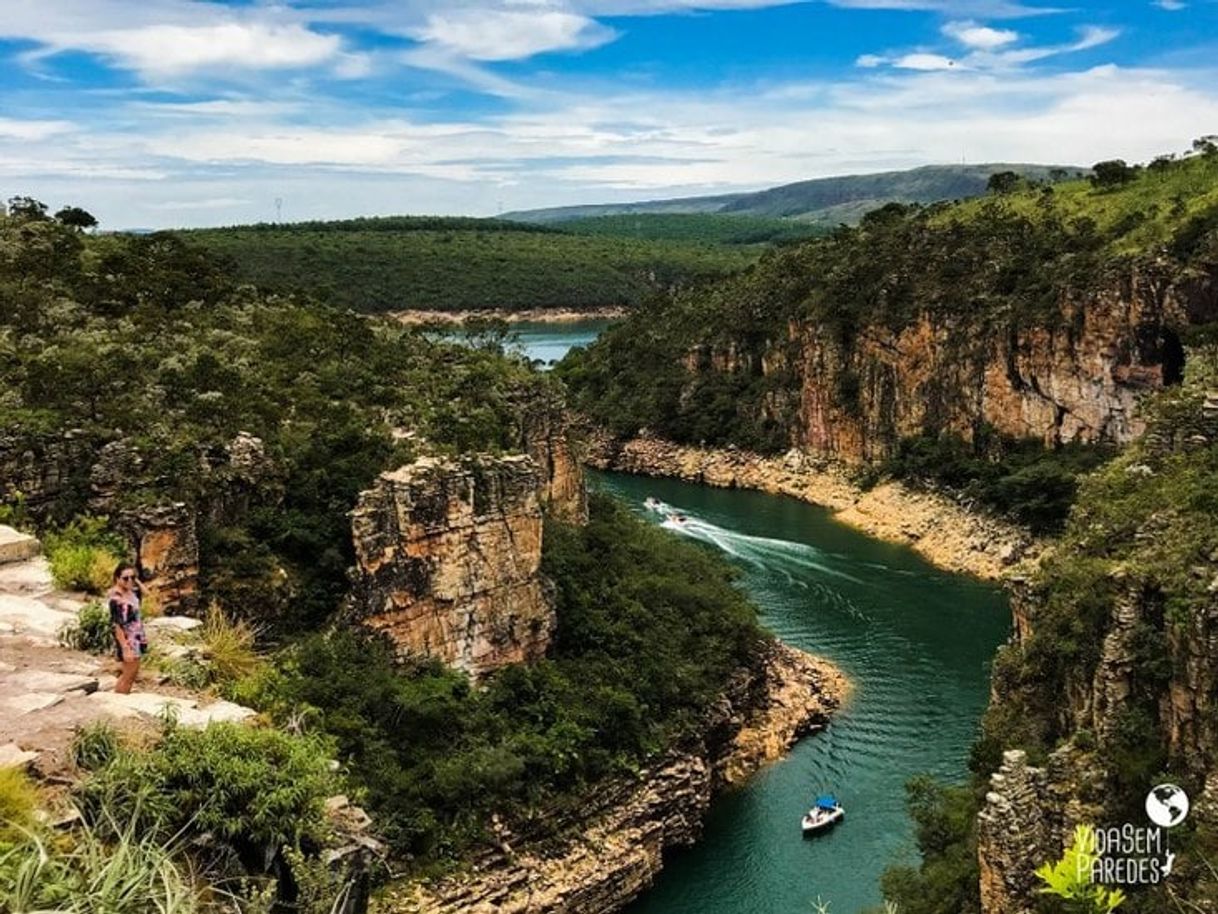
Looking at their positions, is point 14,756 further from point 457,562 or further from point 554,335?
point 554,335

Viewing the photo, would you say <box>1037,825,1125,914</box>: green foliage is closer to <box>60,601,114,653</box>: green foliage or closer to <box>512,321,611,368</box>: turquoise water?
<box>60,601,114,653</box>: green foliage

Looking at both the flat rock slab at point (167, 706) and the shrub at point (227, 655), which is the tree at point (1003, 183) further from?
the flat rock slab at point (167, 706)

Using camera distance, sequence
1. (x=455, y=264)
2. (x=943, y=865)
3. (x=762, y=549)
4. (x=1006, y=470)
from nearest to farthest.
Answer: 1. (x=943, y=865)
2. (x=762, y=549)
3. (x=1006, y=470)
4. (x=455, y=264)

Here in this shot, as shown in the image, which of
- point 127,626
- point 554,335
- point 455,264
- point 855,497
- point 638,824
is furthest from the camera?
point 455,264

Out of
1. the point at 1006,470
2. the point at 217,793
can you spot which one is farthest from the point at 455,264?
the point at 217,793

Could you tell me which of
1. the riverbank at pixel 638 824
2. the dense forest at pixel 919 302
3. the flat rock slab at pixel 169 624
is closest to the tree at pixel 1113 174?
the dense forest at pixel 919 302

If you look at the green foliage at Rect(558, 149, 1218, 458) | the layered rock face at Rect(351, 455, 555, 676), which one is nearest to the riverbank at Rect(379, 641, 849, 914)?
the layered rock face at Rect(351, 455, 555, 676)
